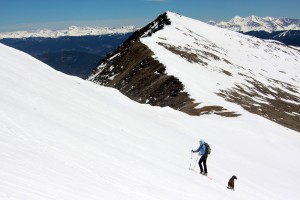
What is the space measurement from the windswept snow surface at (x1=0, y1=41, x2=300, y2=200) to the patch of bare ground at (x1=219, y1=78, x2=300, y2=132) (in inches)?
539

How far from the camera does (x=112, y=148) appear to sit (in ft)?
63.7

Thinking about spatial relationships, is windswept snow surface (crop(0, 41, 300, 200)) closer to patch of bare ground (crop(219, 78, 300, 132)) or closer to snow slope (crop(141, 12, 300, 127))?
snow slope (crop(141, 12, 300, 127))

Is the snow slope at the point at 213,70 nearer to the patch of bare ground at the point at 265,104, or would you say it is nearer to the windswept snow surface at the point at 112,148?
the patch of bare ground at the point at 265,104

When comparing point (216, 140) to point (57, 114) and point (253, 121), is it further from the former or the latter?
point (57, 114)

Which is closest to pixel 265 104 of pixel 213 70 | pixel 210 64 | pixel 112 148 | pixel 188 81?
pixel 188 81

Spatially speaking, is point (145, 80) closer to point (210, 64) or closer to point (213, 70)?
point (213, 70)

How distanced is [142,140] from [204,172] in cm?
436

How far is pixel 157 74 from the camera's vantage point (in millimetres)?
79688

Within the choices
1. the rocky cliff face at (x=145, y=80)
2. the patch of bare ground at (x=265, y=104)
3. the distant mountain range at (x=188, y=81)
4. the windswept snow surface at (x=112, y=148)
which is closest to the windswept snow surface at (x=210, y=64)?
the distant mountain range at (x=188, y=81)

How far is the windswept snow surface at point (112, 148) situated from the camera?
11.7 metres

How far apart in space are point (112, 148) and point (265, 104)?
53.9m

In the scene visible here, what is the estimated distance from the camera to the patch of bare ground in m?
58.0

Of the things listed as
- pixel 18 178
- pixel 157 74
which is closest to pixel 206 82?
pixel 157 74

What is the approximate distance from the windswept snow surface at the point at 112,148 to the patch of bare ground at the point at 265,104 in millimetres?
13696
